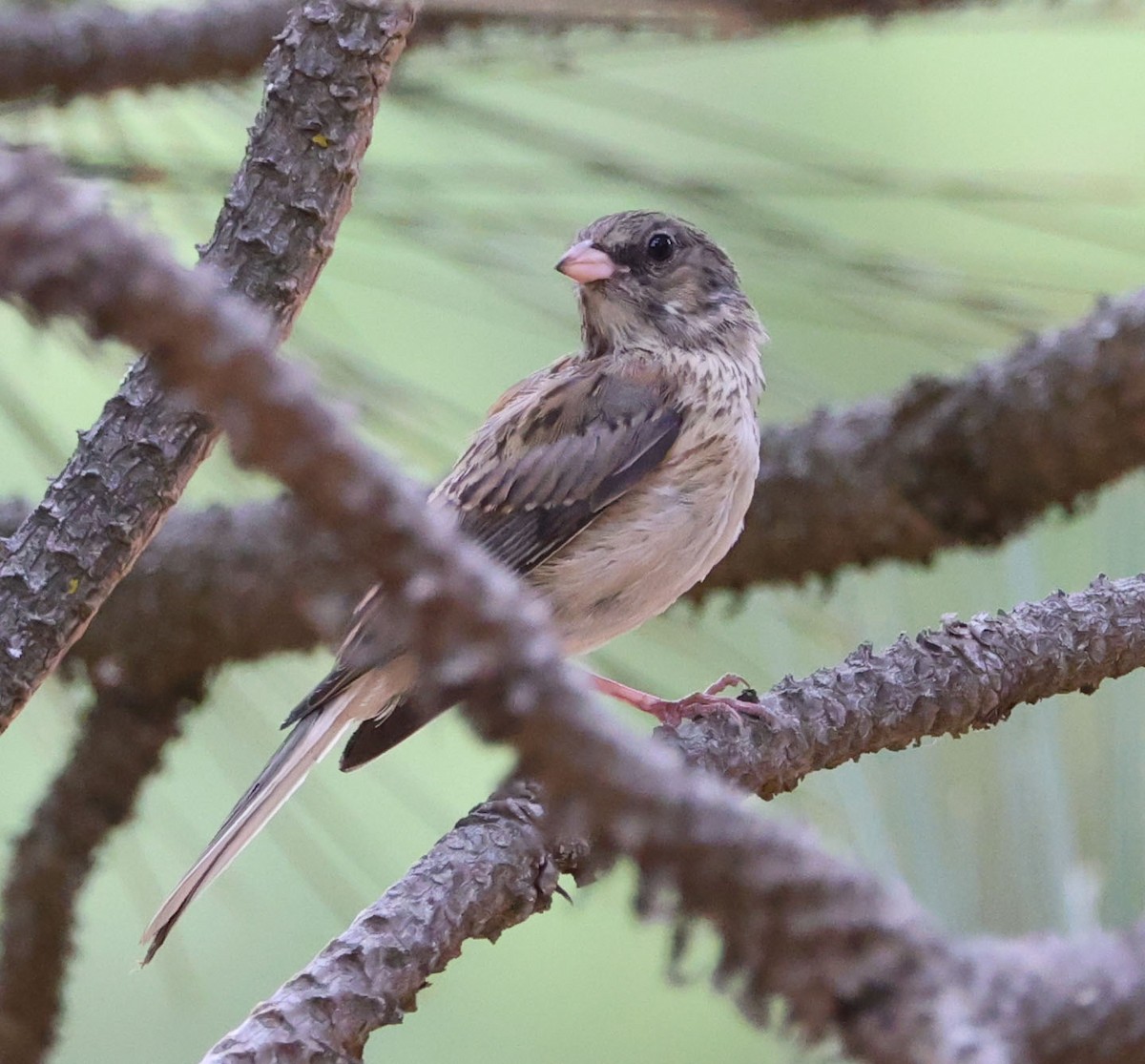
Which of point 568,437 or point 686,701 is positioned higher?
point 568,437

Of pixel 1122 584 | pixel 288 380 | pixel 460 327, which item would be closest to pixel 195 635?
pixel 460 327

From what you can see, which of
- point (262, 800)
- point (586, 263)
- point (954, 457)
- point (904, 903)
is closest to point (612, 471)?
point (586, 263)

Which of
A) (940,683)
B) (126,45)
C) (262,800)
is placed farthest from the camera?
(262,800)

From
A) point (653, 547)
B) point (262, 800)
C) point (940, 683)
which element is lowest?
point (262, 800)

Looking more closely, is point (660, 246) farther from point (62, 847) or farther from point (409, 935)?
point (409, 935)

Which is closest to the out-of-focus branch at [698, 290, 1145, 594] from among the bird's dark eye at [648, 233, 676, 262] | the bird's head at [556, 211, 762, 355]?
the bird's head at [556, 211, 762, 355]

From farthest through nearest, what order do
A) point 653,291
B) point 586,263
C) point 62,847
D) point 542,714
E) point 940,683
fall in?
point 653,291, point 586,263, point 62,847, point 940,683, point 542,714

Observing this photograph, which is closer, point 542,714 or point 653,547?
point 542,714
